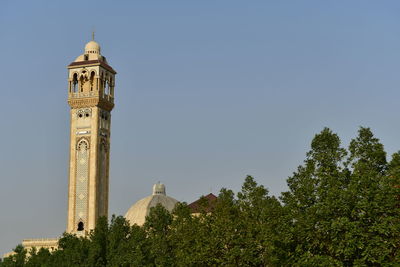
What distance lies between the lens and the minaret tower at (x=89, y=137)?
333ft

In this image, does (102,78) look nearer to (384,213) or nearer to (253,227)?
(253,227)

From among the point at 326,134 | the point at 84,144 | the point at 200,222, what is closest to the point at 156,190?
the point at 84,144

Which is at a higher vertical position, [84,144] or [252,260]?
[84,144]

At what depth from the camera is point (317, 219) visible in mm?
42625

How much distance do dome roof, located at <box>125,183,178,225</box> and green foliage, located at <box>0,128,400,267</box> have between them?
2437 inches

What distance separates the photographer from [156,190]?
4970 inches

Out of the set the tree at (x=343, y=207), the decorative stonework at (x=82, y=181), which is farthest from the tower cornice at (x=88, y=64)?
the tree at (x=343, y=207)

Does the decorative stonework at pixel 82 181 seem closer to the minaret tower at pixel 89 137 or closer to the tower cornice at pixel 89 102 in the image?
the minaret tower at pixel 89 137

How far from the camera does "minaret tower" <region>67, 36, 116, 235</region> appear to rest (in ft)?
333

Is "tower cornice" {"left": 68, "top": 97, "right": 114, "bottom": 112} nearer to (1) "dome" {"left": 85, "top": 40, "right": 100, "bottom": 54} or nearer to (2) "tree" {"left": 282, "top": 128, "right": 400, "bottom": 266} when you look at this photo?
(1) "dome" {"left": 85, "top": 40, "right": 100, "bottom": 54}

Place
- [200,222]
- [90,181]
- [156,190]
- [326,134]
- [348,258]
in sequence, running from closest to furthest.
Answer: [348,258]
[326,134]
[200,222]
[90,181]
[156,190]

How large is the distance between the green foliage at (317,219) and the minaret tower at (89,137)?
46653mm

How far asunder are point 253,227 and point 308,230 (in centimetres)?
901

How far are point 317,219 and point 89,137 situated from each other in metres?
64.4
